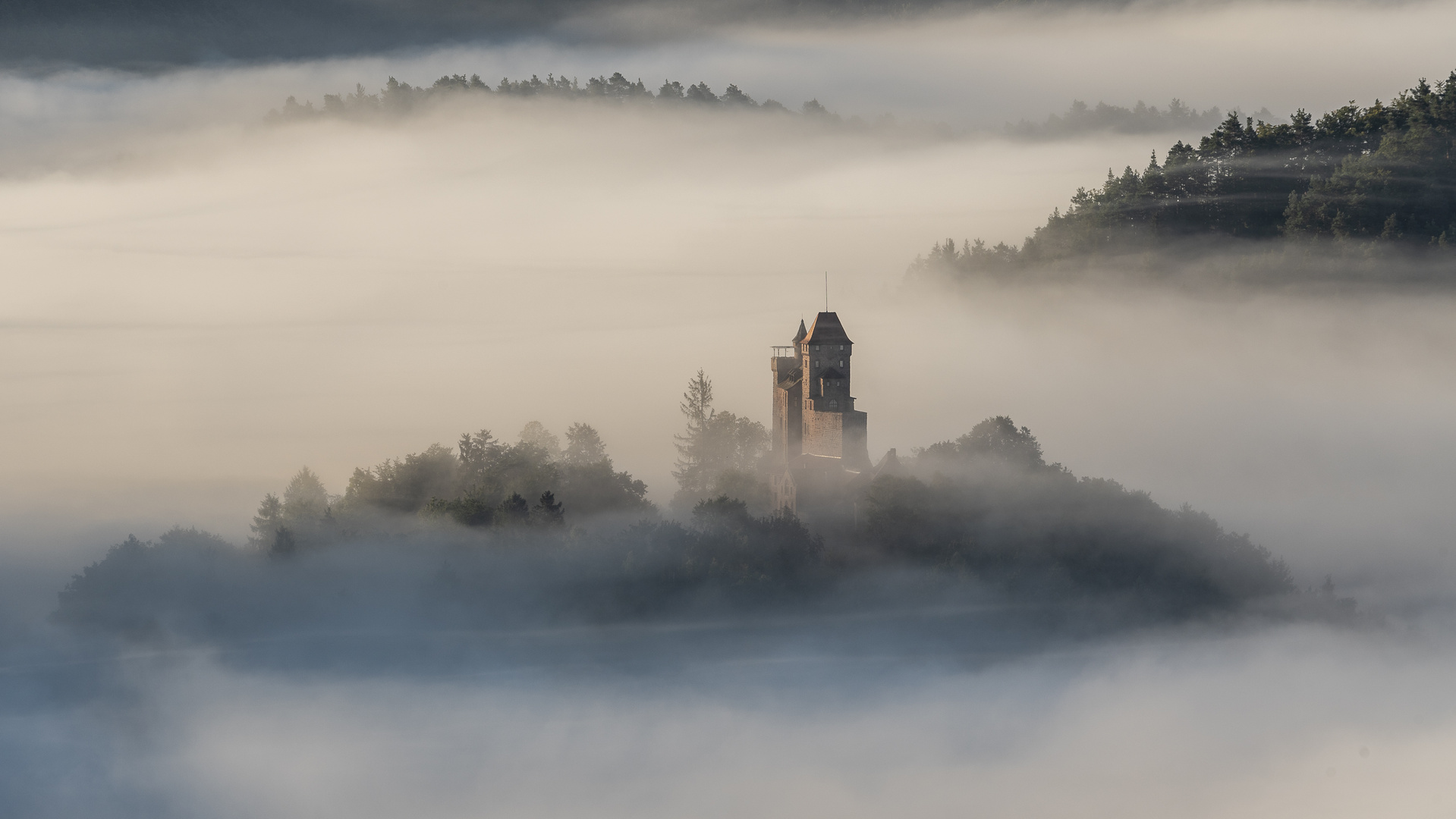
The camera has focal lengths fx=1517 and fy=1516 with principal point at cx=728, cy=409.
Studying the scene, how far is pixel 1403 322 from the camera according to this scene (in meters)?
120

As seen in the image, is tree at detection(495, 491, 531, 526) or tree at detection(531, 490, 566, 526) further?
tree at detection(495, 491, 531, 526)

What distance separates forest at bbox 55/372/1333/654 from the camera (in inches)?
2968

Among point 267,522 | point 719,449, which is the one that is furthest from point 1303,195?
point 267,522

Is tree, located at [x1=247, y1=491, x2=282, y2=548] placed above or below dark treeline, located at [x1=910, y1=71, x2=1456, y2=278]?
below

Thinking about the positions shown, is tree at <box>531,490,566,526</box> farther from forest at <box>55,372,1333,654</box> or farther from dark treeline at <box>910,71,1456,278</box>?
dark treeline at <box>910,71,1456,278</box>

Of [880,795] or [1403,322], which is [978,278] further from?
[880,795]

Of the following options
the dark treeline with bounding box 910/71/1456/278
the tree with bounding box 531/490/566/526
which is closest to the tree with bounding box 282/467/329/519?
the tree with bounding box 531/490/566/526

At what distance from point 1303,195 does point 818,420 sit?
51.5 m

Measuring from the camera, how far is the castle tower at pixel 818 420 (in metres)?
74.0

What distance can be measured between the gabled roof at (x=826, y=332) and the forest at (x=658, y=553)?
6934 mm

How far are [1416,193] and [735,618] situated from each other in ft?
196

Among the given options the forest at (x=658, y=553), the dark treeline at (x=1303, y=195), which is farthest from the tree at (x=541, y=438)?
the dark treeline at (x=1303, y=195)

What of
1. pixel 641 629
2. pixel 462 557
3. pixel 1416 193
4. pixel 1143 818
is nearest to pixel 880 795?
pixel 1143 818

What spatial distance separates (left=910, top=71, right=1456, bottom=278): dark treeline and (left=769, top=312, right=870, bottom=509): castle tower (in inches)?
1825
